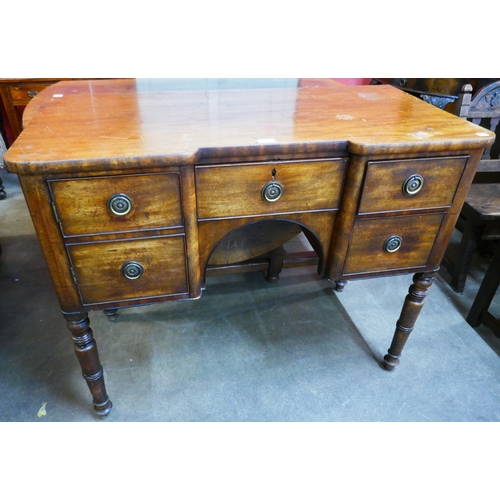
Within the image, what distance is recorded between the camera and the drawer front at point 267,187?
1.22 m

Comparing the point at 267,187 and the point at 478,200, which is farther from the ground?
the point at 267,187

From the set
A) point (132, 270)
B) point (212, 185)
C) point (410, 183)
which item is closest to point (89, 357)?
point (132, 270)

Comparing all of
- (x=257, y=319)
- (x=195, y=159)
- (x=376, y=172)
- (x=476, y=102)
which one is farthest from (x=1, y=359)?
(x=476, y=102)

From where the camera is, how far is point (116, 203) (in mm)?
1153

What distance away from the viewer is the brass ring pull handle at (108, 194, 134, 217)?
115cm

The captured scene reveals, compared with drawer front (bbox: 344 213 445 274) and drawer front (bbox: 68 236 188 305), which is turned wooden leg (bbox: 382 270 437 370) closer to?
drawer front (bbox: 344 213 445 274)

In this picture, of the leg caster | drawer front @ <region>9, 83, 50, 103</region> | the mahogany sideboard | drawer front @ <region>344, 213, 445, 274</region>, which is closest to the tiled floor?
the leg caster

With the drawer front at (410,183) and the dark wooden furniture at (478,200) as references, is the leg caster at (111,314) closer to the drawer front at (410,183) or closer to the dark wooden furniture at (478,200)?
the drawer front at (410,183)

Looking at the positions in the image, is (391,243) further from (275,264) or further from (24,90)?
(24,90)

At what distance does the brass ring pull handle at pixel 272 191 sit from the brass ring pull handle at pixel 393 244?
0.45 m

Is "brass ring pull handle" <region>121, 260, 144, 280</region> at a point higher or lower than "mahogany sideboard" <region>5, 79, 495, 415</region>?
lower

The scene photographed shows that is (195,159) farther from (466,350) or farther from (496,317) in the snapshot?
(496,317)

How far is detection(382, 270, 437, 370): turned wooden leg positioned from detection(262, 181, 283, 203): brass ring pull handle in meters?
0.73

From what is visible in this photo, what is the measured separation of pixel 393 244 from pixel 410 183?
240 millimetres
